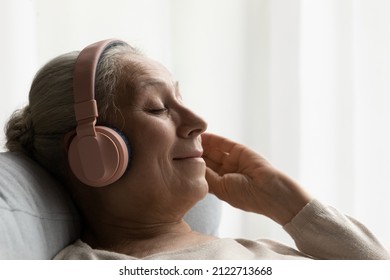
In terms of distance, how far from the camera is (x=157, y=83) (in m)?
1.34

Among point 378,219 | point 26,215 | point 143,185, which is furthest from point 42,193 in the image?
point 378,219

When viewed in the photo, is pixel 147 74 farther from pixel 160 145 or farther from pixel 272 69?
pixel 272 69

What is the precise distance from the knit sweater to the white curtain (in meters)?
0.87

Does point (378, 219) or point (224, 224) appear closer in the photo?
point (378, 219)

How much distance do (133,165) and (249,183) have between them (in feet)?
1.25

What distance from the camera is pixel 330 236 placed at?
53.9 inches

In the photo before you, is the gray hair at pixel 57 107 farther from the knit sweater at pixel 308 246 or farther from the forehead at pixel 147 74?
the knit sweater at pixel 308 246

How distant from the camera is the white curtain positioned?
2.22 metres

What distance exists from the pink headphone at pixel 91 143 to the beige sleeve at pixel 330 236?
0.46 m

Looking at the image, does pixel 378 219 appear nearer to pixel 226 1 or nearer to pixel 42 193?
pixel 226 1

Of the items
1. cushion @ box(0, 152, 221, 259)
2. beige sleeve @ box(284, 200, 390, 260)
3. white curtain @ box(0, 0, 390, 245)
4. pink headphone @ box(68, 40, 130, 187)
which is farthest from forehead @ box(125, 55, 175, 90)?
white curtain @ box(0, 0, 390, 245)

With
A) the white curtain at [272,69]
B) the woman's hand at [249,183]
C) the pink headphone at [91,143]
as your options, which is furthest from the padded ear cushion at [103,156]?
the white curtain at [272,69]

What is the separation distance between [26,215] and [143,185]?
0.88 feet

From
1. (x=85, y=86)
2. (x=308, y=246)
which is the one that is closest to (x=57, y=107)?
(x=85, y=86)
